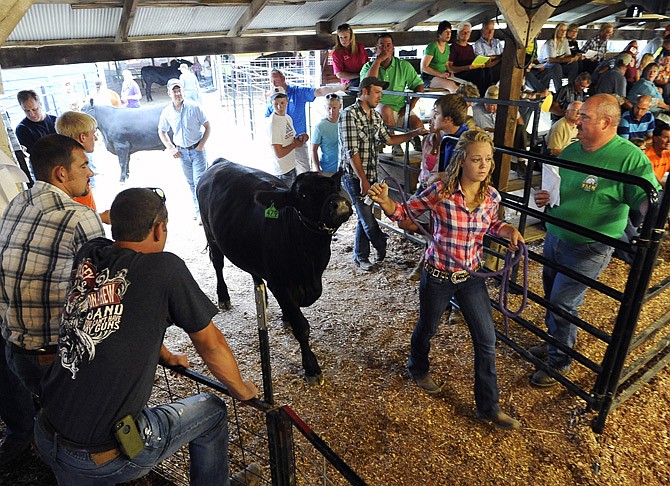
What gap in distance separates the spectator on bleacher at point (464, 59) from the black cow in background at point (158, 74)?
360 inches

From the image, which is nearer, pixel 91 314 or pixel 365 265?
pixel 91 314

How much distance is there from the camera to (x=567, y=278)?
3199mm

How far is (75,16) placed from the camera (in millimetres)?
5293

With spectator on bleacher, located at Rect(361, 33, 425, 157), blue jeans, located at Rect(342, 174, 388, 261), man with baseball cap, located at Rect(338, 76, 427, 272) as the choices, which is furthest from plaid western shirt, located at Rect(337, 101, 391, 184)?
spectator on bleacher, located at Rect(361, 33, 425, 157)

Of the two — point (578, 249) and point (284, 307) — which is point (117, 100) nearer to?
point (284, 307)

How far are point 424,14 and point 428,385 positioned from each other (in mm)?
6626

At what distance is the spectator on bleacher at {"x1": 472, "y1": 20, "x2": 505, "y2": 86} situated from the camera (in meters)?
7.06

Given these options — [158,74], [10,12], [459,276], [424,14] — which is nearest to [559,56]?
[424,14]

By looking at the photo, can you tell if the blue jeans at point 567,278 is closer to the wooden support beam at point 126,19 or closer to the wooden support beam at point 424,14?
the wooden support beam at point 126,19

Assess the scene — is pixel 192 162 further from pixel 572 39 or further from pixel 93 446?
pixel 572 39

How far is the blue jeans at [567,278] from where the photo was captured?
3.06m

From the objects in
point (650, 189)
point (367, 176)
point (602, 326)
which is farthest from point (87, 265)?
point (602, 326)

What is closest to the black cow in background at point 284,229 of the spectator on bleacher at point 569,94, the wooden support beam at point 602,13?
the spectator on bleacher at point 569,94

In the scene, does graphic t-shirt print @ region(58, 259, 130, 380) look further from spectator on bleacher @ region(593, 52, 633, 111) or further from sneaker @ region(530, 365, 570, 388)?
spectator on bleacher @ region(593, 52, 633, 111)
